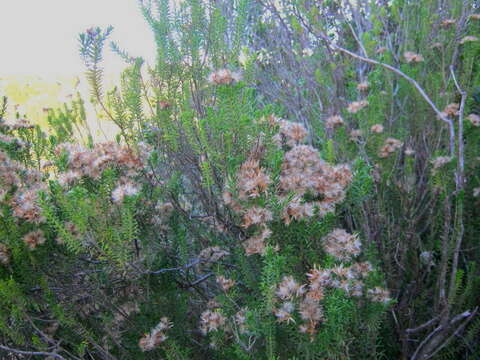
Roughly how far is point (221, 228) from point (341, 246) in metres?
0.66

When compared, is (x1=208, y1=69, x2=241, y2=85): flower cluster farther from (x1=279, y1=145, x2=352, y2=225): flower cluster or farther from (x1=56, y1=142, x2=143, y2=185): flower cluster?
(x1=56, y1=142, x2=143, y2=185): flower cluster

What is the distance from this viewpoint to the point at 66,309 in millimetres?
1866

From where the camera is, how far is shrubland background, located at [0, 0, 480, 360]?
151 cm

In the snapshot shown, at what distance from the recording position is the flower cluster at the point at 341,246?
1.56 m

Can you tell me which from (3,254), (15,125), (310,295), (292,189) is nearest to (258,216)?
(292,189)

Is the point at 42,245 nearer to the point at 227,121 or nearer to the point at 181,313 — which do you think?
the point at 181,313

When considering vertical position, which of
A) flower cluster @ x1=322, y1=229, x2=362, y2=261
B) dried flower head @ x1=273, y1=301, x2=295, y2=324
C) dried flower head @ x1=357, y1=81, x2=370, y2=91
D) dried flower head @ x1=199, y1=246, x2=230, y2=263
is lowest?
dried flower head @ x1=199, y1=246, x2=230, y2=263

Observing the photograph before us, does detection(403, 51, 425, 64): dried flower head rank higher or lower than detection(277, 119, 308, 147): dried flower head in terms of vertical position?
higher

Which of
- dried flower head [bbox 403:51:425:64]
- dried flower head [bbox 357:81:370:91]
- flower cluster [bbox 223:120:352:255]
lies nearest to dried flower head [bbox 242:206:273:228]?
flower cluster [bbox 223:120:352:255]

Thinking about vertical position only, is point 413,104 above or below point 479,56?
below

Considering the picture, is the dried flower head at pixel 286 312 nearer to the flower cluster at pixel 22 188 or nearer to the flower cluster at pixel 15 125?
the flower cluster at pixel 22 188

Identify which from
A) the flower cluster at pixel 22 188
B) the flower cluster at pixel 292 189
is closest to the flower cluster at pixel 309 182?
the flower cluster at pixel 292 189

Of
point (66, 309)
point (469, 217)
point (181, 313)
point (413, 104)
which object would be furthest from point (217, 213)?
point (413, 104)

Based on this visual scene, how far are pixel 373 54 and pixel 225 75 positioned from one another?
79.5 inches
